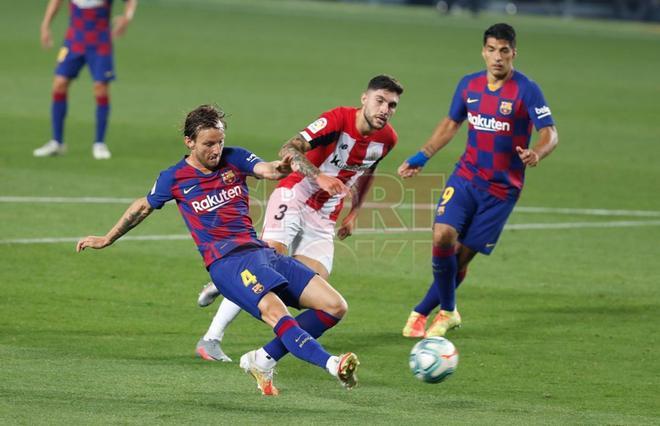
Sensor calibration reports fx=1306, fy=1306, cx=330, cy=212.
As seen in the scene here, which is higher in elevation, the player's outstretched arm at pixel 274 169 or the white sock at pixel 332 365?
the player's outstretched arm at pixel 274 169

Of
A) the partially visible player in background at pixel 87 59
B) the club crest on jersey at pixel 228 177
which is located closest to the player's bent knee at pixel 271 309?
the club crest on jersey at pixel 228 177

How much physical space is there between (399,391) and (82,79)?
17068mm

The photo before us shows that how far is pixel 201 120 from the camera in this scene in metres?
7.70

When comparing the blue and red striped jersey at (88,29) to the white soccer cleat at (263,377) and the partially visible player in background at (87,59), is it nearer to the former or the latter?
the partially visible player in background at (87,59)

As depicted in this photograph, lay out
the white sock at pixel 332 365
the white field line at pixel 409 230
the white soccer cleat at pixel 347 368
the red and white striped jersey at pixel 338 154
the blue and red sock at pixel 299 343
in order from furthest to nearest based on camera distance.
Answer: the white field line at pixel 409 230
the red and white striped jersey at pixel 338 154
the blue and red sock at pixel 299 343
the white sock at pixel 332 365
the white soccer cleat at pixel 347 368

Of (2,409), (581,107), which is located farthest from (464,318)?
(581,107)

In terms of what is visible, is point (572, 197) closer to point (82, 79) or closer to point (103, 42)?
point (103, 42)

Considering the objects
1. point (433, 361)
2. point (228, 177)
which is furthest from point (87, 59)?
point (433, 361)

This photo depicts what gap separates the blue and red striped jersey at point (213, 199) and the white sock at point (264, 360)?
0.62m

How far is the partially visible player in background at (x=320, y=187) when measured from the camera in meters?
8.59

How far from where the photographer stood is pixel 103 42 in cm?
1620

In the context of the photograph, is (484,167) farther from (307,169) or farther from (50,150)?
(50,150)

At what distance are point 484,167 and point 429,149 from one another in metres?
0.43

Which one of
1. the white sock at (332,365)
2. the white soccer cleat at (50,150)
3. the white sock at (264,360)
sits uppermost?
the white sock at (332,365)
